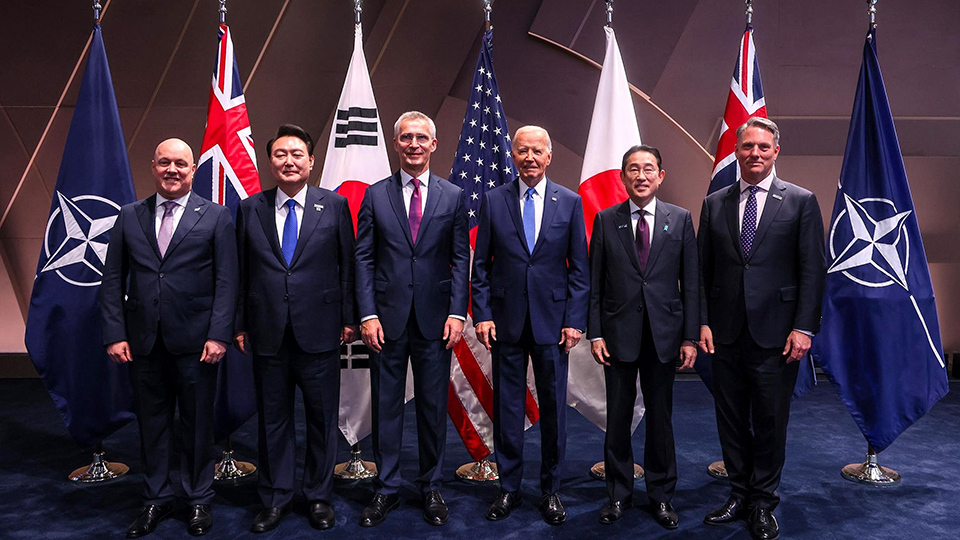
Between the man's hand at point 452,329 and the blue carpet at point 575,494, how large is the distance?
32.0 inches

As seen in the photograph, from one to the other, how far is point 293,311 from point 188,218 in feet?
1.95

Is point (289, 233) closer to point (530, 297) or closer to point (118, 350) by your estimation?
point (118, 350)

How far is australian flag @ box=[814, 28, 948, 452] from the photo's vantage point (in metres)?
3.54

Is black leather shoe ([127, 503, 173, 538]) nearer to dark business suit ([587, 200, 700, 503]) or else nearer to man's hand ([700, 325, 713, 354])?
dark business suit ([587, 200, 700, 503])

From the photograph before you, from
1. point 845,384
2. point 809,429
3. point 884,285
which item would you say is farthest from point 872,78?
point 809,429

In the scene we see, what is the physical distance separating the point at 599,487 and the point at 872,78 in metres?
2.59

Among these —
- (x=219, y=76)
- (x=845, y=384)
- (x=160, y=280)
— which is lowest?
(x=845, y=384)

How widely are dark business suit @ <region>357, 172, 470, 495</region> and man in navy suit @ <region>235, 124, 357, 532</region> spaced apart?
138 millimetres

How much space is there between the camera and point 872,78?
11.8ft

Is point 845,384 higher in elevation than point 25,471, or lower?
higher

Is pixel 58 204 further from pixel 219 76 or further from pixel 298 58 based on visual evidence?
pixel 298 58

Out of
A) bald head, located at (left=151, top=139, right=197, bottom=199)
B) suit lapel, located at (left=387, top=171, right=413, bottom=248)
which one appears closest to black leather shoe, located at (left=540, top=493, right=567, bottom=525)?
suit lapel, located at (left=387, top=171, right=413, bottom=248)

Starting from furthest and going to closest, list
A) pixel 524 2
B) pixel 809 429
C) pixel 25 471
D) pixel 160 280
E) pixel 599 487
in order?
pixel 524 2, pixel 809 429, pixel 25 471, pixel 599 487, pixel 160 280

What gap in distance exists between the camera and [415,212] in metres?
2.99
